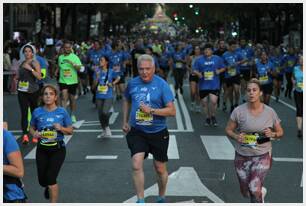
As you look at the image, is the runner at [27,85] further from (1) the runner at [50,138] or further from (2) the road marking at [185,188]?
(1) the runner at [50,138]

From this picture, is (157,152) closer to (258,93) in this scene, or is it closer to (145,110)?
(145,110)

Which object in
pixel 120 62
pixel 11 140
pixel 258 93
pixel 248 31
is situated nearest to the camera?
pixel 11 140

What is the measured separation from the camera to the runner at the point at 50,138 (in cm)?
741

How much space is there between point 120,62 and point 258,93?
13.4 m

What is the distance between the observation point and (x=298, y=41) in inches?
1790

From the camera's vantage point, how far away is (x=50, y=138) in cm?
755

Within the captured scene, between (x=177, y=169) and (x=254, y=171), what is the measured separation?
9.50 ft

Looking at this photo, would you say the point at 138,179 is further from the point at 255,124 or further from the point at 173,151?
the point at 173,151

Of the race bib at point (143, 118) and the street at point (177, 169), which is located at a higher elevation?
the race bib at point (143, 118)

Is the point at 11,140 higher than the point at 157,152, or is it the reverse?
the point at 11,140

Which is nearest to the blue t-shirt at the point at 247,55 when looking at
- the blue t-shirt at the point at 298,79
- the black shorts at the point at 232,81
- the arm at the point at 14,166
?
the black shorts at the point at 232,81

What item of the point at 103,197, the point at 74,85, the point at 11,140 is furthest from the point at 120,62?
the point at 11,140

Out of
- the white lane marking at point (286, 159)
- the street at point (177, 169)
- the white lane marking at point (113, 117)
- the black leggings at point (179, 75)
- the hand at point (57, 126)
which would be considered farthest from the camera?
the black leggings at point (179, 75)

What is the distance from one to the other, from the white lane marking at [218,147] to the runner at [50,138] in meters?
3.88
